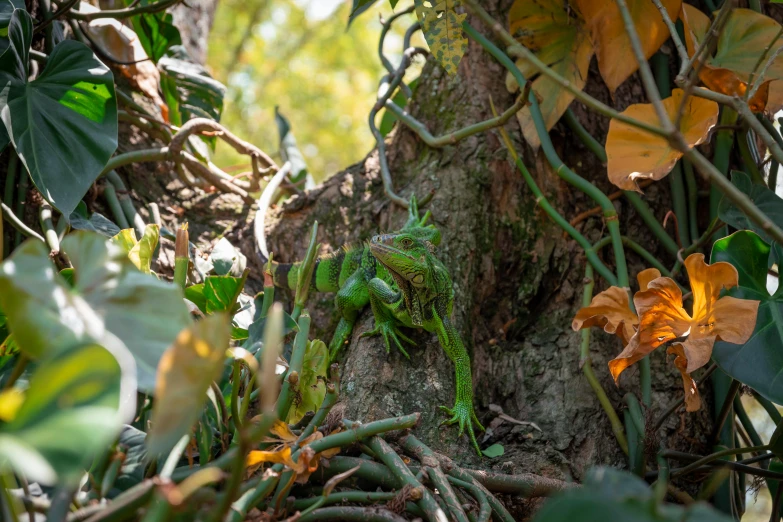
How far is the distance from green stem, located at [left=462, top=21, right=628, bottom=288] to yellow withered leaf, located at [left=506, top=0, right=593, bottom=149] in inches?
2.8

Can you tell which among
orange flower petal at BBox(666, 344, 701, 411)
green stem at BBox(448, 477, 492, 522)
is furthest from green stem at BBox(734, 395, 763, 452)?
green stem at BBox(448, 477, 492, 522)

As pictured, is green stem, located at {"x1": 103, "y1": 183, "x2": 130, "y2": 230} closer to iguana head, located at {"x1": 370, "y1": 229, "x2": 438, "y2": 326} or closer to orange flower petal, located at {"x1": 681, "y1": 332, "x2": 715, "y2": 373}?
iguana head, located at {"x1": 370, "y1": 229, "x2": 438, "y2": 326}

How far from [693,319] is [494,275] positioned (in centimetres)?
82

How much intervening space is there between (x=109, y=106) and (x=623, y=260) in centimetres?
169

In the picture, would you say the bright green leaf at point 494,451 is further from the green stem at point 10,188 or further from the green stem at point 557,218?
the green stem at point 10,188

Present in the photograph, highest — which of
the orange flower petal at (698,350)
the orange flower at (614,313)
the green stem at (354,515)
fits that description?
the orange flower at (614,313)

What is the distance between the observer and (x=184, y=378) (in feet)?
2.44

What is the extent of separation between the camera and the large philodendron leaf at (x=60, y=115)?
181 centimetres

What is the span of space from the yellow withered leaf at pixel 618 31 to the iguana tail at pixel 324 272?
121 centimetres

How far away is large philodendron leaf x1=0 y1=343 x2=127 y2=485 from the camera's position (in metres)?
0.67

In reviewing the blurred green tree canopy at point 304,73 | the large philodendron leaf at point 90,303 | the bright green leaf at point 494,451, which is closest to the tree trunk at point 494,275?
the bright green leaf at point 494,451

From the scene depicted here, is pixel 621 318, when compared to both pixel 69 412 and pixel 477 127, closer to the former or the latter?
pixel 477 127

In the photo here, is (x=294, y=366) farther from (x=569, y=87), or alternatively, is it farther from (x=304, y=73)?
(x=304, y=73)

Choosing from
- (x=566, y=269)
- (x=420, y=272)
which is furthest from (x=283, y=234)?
(x=566, y=269)
